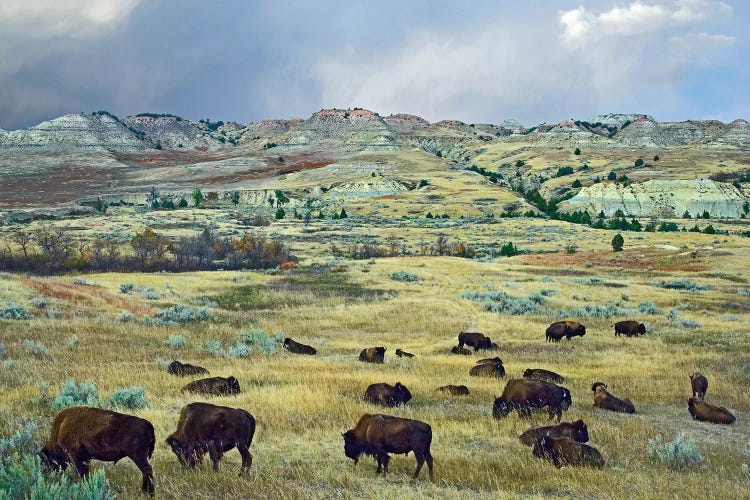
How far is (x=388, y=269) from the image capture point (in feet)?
149

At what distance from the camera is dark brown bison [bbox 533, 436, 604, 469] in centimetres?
766

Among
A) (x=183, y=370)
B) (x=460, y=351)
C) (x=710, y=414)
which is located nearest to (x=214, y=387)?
(x=183, y=370)

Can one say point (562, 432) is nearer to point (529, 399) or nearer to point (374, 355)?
point (529, 399)

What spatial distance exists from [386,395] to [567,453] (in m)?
4.26

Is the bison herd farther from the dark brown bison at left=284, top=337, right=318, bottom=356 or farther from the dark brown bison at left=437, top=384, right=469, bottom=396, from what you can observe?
the dark brown bison at left=284, top=337, right=318, bottom=356

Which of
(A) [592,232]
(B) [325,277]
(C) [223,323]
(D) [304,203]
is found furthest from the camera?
(D) [304,203]

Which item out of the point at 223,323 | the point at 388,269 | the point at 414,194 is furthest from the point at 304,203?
the point at 223,323

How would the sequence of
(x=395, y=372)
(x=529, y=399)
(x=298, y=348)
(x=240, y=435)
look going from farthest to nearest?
1. (x=298, y=348)
2. (x=395, y=372)
3. (x=529, y=399)
4. (x=240, y=435)

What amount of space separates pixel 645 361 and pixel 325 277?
2530 cm

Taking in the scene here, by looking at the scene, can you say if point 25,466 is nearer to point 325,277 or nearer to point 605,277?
point 325,277

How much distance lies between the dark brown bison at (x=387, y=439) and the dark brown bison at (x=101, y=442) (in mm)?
2573

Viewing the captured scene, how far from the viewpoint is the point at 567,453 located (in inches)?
305

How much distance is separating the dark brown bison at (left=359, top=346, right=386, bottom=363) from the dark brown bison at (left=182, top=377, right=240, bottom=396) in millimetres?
6116

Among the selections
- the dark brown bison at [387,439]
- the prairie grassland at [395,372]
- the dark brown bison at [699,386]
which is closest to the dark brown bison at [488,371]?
the prairie grassland at [395,372]
